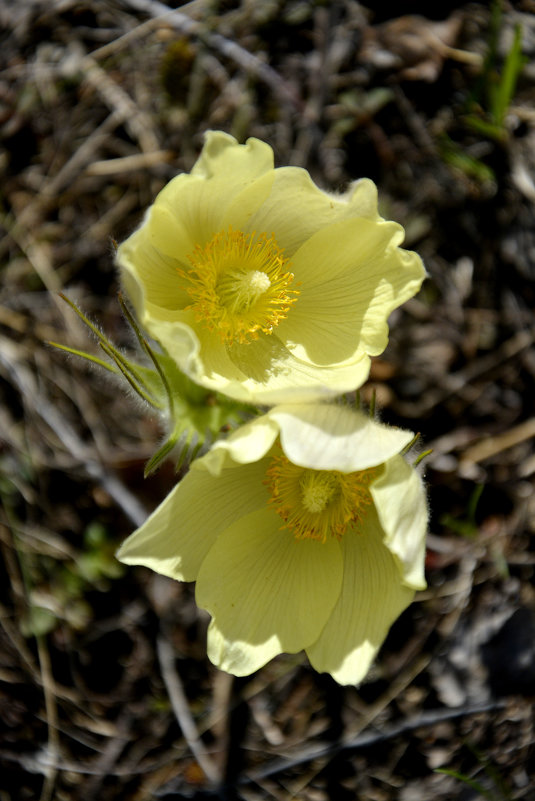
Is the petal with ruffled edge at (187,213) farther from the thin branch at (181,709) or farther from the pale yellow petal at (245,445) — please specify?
the thin branch at (181,709)

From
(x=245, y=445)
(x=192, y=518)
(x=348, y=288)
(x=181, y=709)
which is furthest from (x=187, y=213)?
(x=181, y=709)

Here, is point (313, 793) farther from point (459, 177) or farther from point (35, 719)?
point (459, 177)

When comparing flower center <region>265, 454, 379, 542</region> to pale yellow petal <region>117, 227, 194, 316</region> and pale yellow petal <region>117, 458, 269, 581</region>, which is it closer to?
pale yellow petal <region>117, 458, 269, 581</region>

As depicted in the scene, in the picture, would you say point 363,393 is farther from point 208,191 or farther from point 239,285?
point 208,191

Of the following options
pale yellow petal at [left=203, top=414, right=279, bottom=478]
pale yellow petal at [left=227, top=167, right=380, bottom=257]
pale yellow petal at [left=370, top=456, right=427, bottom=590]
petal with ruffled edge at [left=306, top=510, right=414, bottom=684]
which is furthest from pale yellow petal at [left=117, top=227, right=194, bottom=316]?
petal with ruffled edge at [left=306, top=510, right=414, bottom=684]

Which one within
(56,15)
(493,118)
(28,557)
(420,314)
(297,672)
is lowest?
(297,672)


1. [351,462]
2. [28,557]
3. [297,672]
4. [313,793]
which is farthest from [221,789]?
[351,462]
